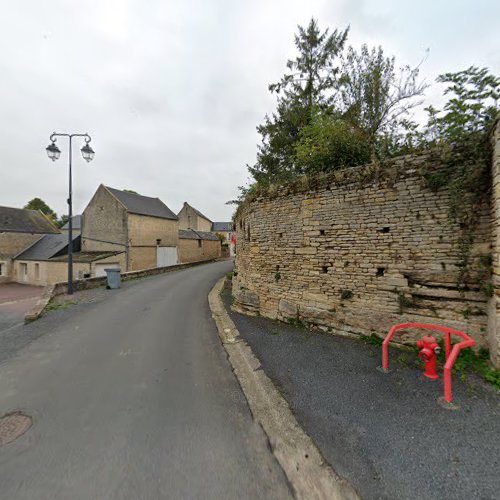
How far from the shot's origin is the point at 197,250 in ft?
100

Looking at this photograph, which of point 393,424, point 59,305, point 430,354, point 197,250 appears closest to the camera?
point 393,424

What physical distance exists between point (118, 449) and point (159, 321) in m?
4.37

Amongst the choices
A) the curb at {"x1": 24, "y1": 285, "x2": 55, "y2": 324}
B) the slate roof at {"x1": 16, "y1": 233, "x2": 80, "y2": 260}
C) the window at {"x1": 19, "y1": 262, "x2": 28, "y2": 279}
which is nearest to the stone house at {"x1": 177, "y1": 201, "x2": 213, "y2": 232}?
the slate roof at {"x1": 16, "y1": 233, "x2": 80, "y2": 260}

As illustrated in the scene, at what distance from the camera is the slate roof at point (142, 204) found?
21500 millimetres

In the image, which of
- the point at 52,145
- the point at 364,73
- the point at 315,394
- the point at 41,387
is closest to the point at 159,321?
the point at 41,387

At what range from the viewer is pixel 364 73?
7.72 metres

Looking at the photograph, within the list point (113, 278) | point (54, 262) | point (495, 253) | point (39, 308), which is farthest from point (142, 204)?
point (495, 253)

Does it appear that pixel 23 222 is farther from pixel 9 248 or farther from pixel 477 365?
pixel 477 365

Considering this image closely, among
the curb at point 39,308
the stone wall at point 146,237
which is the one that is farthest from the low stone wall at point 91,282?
the stone wall at point 146,237

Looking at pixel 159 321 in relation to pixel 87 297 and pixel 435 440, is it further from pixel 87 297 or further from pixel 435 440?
pixel 435 440

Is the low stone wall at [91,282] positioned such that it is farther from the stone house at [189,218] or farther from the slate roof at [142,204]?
the stone house at [189,218]

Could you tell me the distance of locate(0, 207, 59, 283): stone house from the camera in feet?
71.3

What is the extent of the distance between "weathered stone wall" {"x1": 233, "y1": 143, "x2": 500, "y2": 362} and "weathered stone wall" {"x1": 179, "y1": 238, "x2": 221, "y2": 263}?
2259 cm

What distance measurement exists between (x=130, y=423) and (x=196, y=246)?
1121 inches
